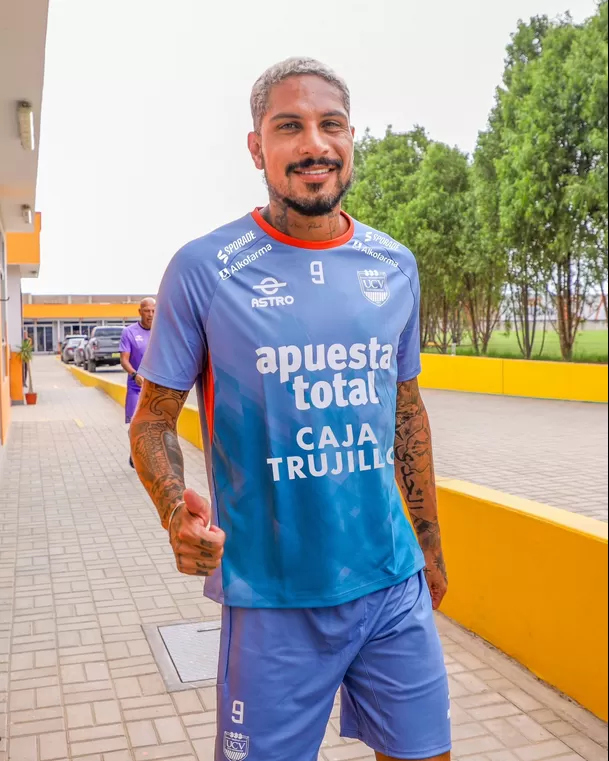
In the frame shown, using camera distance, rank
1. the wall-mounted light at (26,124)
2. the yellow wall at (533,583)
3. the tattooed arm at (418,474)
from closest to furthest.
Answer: the tattooed arm at (418,474) → the yellow wall at (533,583) → the wall-mounted light at (26,124)

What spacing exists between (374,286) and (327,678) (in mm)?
897

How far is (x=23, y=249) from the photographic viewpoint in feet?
73.9

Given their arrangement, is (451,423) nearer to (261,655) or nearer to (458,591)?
(458,591)

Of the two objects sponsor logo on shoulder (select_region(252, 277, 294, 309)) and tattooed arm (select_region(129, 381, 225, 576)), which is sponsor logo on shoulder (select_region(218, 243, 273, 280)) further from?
tattooed arm (select_region(129, 381, 225, 576))

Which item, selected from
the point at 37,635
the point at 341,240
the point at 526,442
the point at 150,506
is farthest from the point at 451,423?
the point at 341,240

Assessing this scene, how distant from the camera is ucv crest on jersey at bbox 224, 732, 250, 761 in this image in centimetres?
178

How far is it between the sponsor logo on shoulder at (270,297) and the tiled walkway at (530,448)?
6.22m

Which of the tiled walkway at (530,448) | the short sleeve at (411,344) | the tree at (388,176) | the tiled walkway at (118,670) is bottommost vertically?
the tiled walkway at (118,670)

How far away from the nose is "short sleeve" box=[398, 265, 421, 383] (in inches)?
16.0

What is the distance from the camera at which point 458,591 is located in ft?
15.6

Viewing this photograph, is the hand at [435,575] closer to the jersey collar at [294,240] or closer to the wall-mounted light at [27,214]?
the jersey collar at [294,240]

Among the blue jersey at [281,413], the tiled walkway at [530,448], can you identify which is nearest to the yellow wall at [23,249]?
the tiled walkway at [530,448]

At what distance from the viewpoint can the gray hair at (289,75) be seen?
6.36 feet

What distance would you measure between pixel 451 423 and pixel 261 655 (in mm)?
13076
